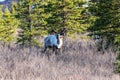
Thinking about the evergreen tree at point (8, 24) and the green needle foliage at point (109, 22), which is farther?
the evergreen tree at point (8, 24)

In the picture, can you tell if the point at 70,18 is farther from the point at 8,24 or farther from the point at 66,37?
the point at 8,24

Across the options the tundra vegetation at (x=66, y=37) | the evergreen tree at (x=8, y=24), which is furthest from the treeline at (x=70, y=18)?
the evergreen tree at (x=8, y=24)

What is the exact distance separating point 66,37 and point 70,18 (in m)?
1.63

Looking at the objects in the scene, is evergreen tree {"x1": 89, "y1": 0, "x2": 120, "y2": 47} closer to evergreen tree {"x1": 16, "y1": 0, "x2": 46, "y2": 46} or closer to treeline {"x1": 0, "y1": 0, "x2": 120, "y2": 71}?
treeline {"x1": 0, "y1": 0, "x2": 120, "y2": 71}

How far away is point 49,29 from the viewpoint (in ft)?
87.6

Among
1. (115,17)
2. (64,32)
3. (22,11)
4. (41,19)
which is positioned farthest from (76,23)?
(115,17)

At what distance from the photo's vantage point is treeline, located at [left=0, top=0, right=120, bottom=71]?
1794 centimetres

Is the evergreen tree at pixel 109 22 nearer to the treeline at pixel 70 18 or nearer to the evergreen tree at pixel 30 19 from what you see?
the treeline at pixel 70 18

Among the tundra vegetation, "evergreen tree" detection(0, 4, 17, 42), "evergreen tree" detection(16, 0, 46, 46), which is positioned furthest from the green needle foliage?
"evergreen tree" detection(0, 4, 17, 42)

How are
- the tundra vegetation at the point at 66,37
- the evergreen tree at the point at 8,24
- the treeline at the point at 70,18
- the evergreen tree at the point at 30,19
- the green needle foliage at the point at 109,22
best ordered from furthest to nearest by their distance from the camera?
the evergreen tree at the point at 8,24, the evergreen tree at the point at 30,19, the treeline at the point at 70,18, the green needle foliage at the point at 109,22, the tundra vegetation at the point at 66,37

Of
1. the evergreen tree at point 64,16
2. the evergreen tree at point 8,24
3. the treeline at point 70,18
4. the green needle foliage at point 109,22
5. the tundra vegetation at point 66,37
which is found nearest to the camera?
the tundra vegetation at point 66,37

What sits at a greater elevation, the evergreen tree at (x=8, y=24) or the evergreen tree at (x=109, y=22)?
the evergreen tree at (x=109, y=22)

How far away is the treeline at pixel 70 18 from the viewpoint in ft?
58.9

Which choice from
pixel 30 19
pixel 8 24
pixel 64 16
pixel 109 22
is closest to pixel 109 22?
pixel 109 22
